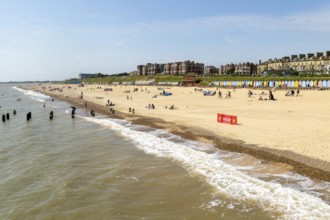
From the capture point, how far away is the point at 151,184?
46.1 feet

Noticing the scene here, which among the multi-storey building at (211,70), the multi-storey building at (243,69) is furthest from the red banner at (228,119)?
the multi-storey building at (211,70)

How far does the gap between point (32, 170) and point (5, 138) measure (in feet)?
40.6

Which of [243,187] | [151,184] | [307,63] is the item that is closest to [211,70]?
[307,63]

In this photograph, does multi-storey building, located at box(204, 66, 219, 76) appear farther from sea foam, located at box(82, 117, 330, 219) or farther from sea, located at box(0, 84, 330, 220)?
sea foam, located at box(82, 117, 330, 219)

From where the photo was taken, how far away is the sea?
36.4 feet

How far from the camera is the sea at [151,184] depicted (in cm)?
1109

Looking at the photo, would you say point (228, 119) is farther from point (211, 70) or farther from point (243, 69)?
point (211, 70)

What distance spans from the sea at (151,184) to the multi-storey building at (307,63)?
83.4 m

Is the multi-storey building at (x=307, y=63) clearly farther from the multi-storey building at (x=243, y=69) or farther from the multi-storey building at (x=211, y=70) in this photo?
the multi-storey building at (x=211, y=70)

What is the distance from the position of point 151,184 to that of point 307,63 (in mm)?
104679

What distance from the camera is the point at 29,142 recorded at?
2473 cm

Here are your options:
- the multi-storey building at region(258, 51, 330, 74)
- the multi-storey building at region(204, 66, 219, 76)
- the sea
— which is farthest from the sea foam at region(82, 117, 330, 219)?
the multi-storey building at region(204, 66, 219, 76)

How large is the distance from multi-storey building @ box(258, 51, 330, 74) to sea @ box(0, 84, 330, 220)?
83408 millimetres

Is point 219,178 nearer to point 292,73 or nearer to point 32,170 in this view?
point 32,170
